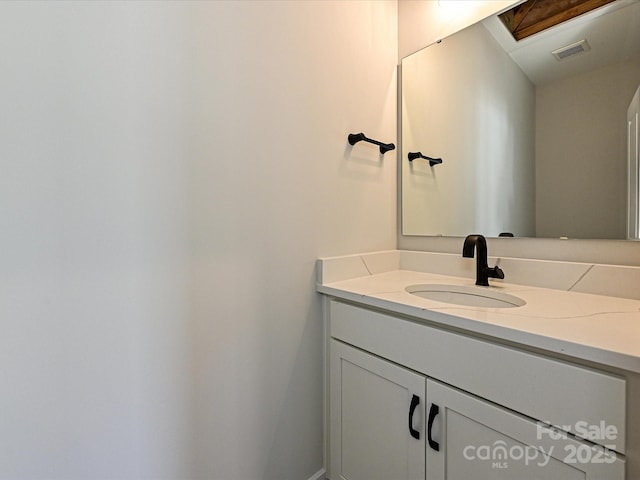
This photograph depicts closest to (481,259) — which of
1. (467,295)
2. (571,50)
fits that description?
(467,295)

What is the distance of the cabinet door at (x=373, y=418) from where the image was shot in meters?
0.82

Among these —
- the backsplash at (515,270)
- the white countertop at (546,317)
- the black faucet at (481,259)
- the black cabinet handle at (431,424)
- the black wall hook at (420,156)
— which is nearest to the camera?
the white countertop at (546,317)

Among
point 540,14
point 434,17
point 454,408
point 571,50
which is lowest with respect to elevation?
point 454,408

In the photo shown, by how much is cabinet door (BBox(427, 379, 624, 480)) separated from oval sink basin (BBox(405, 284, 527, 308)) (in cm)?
39

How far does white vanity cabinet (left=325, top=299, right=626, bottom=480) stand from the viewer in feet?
1.82

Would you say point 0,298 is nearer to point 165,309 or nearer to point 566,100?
point 165,309

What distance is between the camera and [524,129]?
1.10 meters

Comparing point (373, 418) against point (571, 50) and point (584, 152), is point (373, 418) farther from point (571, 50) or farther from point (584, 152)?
point (571, 50)

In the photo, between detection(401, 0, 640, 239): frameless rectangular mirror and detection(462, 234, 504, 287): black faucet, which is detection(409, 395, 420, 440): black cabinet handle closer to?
detection(462, 234, 504, 287): black faucet

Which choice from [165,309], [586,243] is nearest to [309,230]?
[165,309]

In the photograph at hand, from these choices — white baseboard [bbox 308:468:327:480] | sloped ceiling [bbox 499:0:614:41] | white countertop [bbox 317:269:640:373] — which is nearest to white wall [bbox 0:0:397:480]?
white baseboard [bbox 308:468:327:480]

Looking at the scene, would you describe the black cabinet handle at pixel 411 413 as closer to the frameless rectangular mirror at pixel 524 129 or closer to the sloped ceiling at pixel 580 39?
the frameless rectangular mirror at pixel 524 129

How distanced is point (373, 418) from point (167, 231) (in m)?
0.82

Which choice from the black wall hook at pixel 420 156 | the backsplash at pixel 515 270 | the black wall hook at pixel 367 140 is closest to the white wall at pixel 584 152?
the backsplash at pixel 515 270
